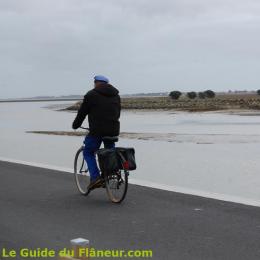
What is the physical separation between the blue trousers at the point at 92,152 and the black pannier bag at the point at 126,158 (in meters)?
0.42

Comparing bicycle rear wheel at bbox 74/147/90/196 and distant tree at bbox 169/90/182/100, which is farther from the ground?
distant tree at bbox 169/90/182/100

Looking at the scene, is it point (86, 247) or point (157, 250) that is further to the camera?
point (157, 250)

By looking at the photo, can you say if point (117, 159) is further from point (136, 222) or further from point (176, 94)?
point (176, 94)

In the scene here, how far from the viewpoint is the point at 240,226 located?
670cm

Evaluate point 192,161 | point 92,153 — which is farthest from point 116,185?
point 192,161

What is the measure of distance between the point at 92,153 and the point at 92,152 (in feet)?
0.06

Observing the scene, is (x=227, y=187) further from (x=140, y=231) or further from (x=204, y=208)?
(x=140, y=231)

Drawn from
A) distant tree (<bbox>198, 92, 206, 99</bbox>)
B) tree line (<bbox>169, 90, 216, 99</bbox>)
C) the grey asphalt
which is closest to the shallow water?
the grey asphalt

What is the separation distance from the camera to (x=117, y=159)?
8.02 meters

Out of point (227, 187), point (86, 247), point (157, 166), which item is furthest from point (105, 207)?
point (157, 166)

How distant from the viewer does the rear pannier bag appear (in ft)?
26.2

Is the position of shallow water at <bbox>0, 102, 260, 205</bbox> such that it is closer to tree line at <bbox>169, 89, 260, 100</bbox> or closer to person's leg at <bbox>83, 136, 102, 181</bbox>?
person's leg at <bbox>83, 136, 102, 181</bbox>

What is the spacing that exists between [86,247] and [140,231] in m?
2.86

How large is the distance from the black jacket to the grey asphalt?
110cm
